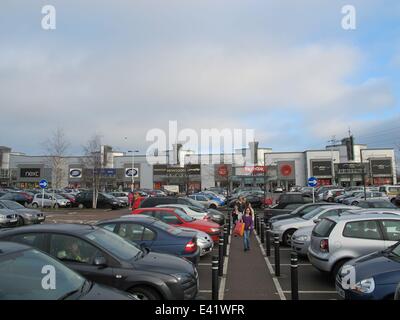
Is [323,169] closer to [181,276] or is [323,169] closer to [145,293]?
[181,276]

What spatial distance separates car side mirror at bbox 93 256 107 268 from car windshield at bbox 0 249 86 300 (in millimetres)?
1091

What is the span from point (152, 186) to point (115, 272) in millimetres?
73658

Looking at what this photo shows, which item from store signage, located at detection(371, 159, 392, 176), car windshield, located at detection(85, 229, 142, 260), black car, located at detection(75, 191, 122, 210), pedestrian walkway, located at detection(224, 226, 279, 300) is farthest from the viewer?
store signage, located at detection(371, 159, 392, 176)

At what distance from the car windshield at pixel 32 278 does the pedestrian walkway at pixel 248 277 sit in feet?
12.6

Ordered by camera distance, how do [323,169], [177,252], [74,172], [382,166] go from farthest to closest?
[74,172] → [382,166] → [323,169] → [177,252]

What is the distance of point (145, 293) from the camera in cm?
609

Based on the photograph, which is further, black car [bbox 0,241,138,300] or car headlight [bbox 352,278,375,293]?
car headlight [bbox 352,278,375,293]

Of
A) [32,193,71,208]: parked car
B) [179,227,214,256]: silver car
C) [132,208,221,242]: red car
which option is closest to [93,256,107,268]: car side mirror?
[179,227,214,256]: silver car

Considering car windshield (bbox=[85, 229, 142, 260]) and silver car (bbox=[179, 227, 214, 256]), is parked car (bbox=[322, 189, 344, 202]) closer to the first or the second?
silver car (bbox=[179, 227, 214, 256])

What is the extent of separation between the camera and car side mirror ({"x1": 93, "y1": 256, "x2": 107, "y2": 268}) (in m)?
5.87

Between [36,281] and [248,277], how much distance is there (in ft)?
20.1

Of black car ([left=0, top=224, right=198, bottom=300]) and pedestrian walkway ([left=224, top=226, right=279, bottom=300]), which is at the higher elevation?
black car ([left=0, top=224, right=198, bottom=300])

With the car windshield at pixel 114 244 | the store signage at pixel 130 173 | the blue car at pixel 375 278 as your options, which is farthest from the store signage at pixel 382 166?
the car windshield at pixel 114 244

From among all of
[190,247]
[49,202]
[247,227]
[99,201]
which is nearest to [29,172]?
[49,202]
